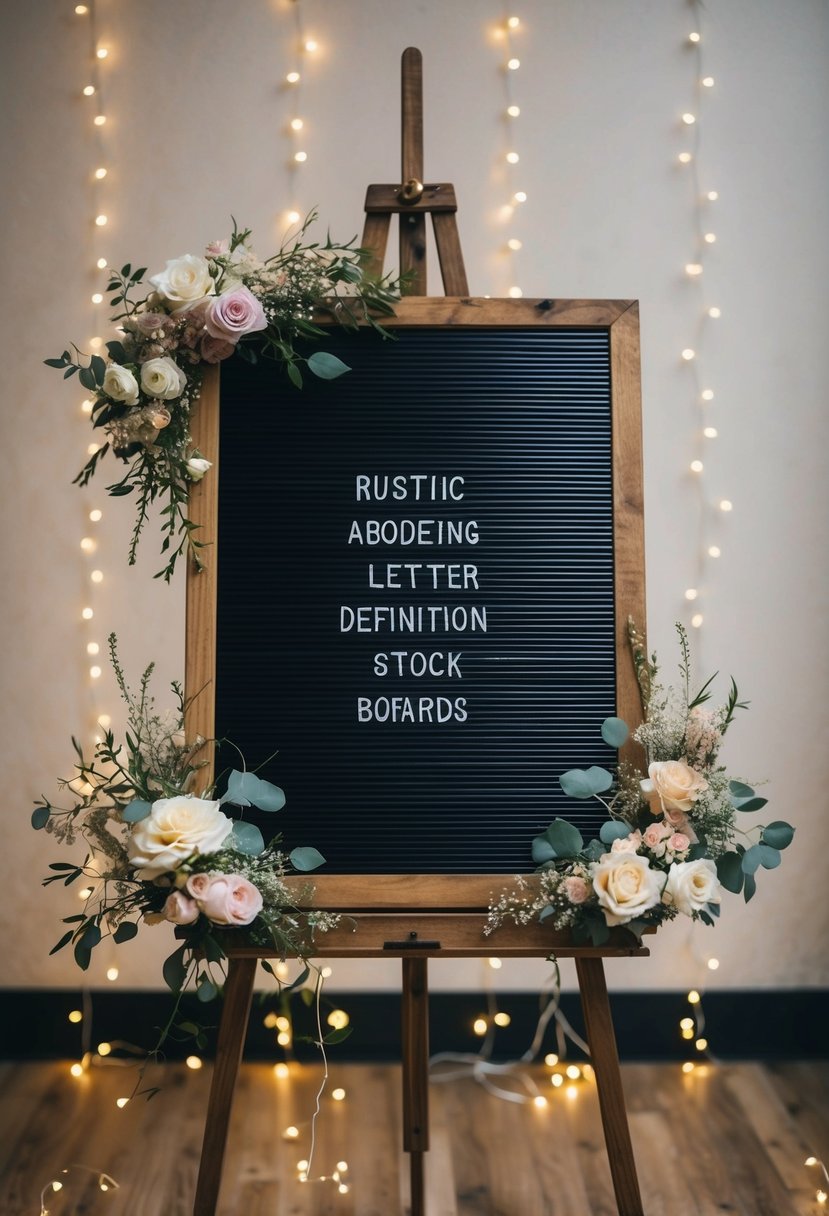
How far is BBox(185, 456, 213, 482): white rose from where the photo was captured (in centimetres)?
148

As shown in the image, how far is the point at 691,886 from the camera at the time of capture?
4.48ft

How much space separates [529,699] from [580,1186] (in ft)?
3.55

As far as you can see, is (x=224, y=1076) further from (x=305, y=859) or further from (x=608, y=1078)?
(x=608, y=1078)

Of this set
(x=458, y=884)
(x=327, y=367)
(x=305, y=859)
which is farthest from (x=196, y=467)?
(x=458, y=884)

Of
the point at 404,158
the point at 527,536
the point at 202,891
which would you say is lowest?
the point at 202,891

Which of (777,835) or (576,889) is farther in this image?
(777,835)

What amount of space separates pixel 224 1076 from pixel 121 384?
115cm

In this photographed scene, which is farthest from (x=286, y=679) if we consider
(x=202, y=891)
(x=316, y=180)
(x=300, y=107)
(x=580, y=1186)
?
(x=300, y=107)

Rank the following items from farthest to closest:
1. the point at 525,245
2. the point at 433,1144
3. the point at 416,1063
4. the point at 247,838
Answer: the point at 525,245 < the point at 433,1144 < the point at 416,1063 < the point at 247,838

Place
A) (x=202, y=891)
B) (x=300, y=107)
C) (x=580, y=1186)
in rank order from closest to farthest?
(x=202, y=891), (x=580, y=1186), (x=300, y=107)

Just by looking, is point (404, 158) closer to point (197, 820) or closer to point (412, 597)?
point (412, 597)

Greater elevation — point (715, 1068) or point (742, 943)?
point (742, 943)

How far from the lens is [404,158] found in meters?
1.57

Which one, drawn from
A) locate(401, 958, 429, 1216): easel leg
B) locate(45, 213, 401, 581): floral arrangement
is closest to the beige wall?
locate(401, 958, 429, 1216): easel leg
